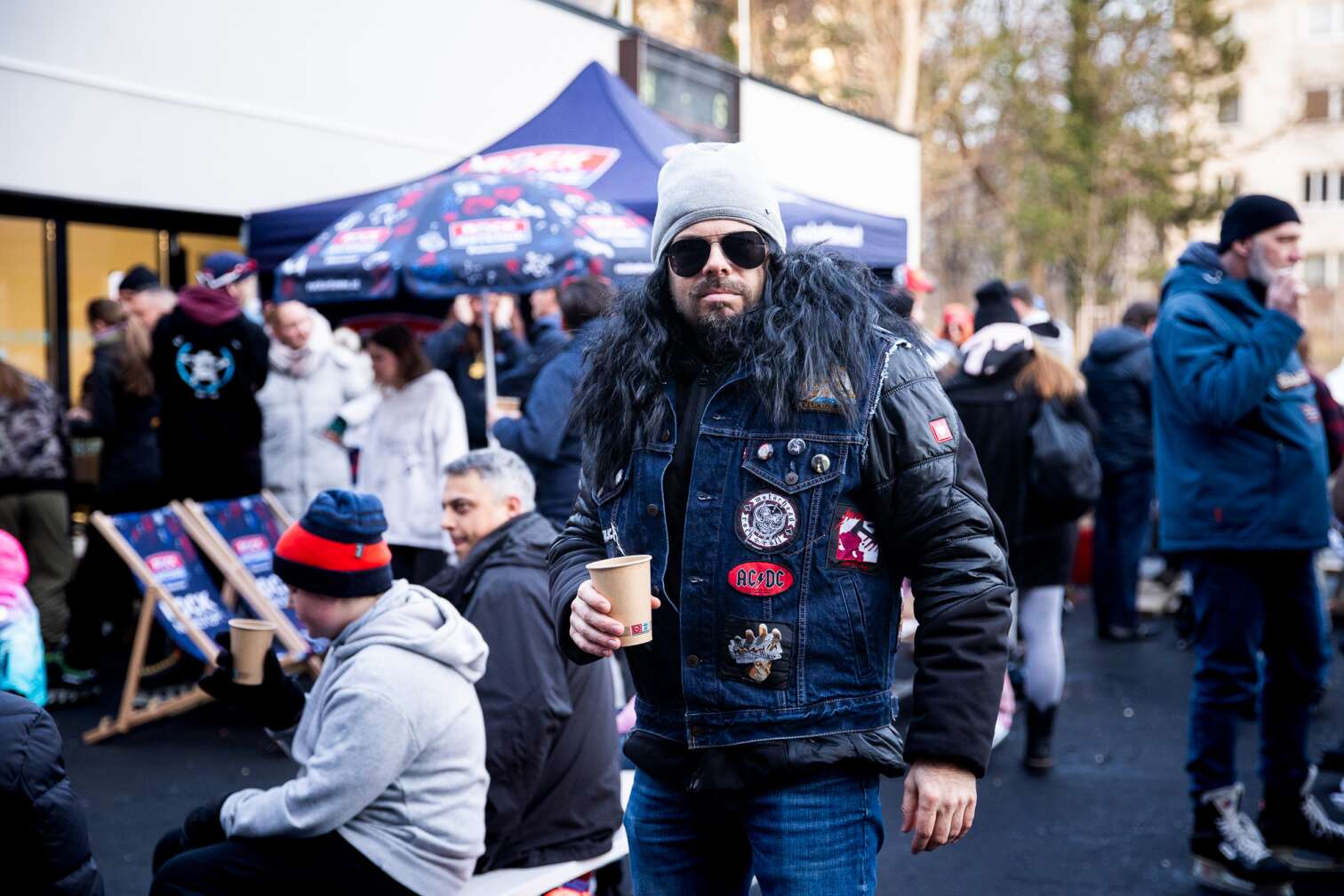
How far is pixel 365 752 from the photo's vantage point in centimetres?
307

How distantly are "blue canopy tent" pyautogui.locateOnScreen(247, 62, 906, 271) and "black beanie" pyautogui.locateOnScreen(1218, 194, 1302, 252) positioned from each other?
3.41 m

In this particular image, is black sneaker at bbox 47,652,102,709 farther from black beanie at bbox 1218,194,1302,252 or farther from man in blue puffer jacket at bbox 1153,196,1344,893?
black beanie at bbox 1218,194,1302,252

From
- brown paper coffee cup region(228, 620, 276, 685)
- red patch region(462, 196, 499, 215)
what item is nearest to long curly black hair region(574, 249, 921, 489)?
brown paper coffee cup region(228, 620, 276, 685)

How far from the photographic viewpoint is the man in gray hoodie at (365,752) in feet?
10.2

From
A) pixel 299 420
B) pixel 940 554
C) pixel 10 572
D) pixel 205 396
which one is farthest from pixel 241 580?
pixel 940 554

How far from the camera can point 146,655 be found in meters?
7.65

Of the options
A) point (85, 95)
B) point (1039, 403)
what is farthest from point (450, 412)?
point (85, 95)

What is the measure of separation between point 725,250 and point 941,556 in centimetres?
65

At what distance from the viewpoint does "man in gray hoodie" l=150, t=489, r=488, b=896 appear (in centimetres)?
310

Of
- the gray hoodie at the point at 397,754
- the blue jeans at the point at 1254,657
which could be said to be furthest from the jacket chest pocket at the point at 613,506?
the blue jeans at the point at 1254,657

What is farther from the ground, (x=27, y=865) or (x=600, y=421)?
(x=600, y=421)

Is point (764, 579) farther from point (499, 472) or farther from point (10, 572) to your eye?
point (10, 572)

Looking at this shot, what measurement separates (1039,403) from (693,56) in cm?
889

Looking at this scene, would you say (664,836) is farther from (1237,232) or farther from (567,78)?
(567,78)
